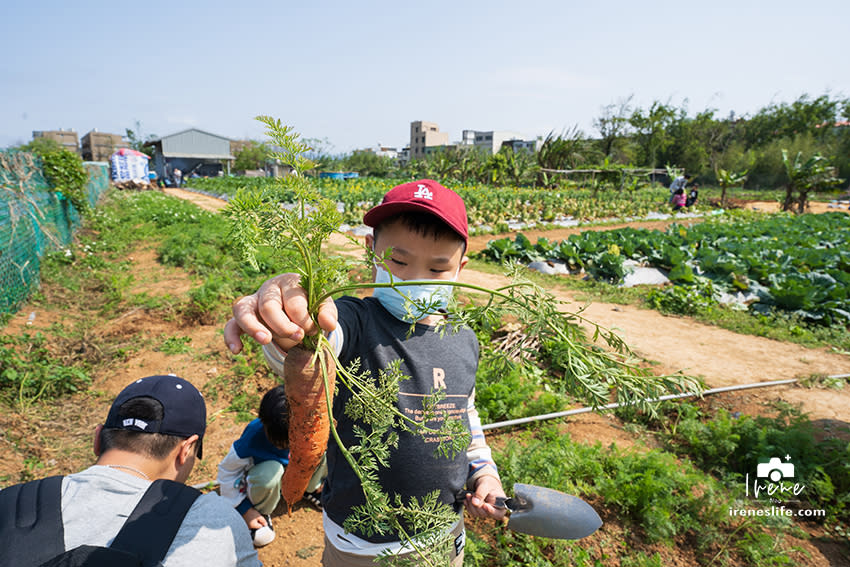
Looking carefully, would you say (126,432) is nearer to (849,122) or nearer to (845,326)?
(845,326)

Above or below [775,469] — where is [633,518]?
below

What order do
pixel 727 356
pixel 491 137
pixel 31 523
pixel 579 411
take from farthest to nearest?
pixel 491 137
pixel 727 356
pixel 579 411
pixel 31 523

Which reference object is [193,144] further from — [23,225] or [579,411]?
[579,411]

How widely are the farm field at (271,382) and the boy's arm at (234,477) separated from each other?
40 cm

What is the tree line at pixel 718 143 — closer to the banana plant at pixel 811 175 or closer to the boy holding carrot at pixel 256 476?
the banana plant at pixel 811 175

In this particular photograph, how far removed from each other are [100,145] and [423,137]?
5586cm

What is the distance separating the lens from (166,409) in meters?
1.90

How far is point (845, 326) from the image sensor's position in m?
7.34

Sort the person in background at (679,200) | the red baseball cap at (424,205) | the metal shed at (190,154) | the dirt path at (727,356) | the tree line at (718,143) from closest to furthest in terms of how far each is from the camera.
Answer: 1. the red baseball cap at (424,205)
2. the dirt path at (727,356)
3. the person in background at (679,200)
4. the tree line at (718,143)
5. the metal shed at (190,154)

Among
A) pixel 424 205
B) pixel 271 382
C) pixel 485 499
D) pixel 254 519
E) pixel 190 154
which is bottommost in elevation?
pixel 254 519

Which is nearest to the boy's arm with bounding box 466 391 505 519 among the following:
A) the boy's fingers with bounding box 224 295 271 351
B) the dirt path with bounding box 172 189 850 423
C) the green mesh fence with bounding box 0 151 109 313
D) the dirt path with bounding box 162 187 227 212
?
the boy's fingers with bounding box 224 295 271 351

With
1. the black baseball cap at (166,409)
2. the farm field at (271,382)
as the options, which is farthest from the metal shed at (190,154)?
the black baseball cap at (166,409)

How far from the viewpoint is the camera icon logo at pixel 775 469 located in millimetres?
3291

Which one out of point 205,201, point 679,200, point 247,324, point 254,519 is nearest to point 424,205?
point 247,324
